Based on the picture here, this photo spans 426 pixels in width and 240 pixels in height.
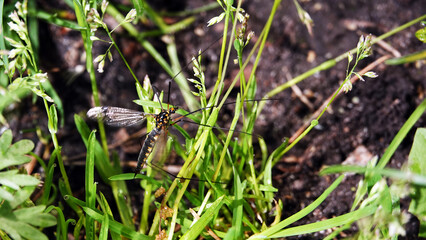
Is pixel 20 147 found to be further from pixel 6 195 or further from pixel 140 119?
pixel 140 119

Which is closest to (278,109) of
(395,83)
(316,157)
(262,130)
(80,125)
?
(262,130)

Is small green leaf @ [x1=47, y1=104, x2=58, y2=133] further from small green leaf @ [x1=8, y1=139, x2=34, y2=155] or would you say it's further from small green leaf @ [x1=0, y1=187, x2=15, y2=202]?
small green leaf @ [x1=0, y1=187, x2=15, y2=202]

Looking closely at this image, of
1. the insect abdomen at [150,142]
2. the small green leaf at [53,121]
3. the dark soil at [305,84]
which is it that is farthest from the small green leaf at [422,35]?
the small green leaf at [53,121]

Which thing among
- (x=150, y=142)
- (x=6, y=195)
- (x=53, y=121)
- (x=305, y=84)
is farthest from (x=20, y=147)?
(x=305, y=84)

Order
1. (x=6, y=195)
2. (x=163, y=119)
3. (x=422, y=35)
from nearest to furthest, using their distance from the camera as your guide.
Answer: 1. (x=6, y=195)
2. (x=422, y=35)
3. (x=163, y=119)

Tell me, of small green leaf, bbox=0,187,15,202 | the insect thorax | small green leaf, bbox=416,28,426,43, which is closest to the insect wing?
the insect thorax

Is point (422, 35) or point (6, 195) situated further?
point (422, 35)

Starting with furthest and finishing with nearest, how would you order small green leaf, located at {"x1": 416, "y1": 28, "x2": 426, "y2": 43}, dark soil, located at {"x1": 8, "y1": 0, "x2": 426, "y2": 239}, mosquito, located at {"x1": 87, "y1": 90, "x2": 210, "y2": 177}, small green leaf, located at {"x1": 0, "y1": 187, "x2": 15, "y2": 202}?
dark soil, located at {"x1": 8, "y1": 0, "x2": 426, "y2": 239}
mosquito, located at {"x1": 87, "y1": 90, "x2": 210, "y2": 177}
small green leaf, located at {"x1": 416, "y1": 28, "x2": 426, "y2": 43}
small green leaf, located at {"x1": 0, "y1": 187, "x2": 15, "y2": 202}
